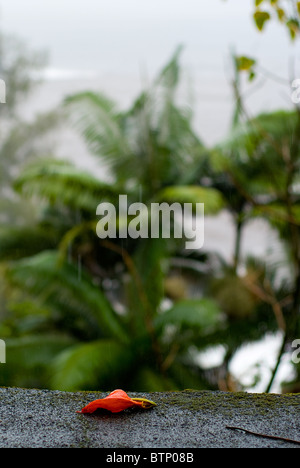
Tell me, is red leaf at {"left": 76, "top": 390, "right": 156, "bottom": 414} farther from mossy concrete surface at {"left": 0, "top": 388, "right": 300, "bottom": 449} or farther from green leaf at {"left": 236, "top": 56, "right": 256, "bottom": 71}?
green leaf at {"left": 236, "top": 56, "right": 256, "bottom": 71}

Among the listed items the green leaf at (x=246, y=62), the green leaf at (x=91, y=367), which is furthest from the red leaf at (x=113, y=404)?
the green leaf at (x=91, y=367)

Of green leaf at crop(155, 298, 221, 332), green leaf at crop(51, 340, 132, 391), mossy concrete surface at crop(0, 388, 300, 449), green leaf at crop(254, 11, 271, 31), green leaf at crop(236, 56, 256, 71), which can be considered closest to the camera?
mossy concrete surface at crop(0, 388, 300, 449)

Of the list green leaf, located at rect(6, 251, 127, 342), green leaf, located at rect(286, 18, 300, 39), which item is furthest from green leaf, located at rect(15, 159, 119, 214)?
green leaf, located at rect(286, 18, 300, 39)

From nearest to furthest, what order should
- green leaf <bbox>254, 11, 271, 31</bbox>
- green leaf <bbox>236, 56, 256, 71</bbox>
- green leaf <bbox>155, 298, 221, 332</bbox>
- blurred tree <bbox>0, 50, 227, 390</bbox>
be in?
green leaf <bbox>254, 11, 271, 31</bbox> → green leaf <bbox>236, 56, 256, 71</bbox> → green leaf <bbox>155, 298, 221, 332</bbox> → blurred tree <bbox>0, 50, 227, 390</bbox>

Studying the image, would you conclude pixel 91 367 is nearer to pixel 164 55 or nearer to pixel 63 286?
pixel 63 286

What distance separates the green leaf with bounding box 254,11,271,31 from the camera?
1649 millimetres

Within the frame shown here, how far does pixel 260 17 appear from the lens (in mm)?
1652

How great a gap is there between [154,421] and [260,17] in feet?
4.02

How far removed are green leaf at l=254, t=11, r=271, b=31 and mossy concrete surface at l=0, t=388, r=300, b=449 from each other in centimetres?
109

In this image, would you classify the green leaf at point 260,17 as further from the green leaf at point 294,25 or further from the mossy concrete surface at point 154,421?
the mossy concrete surface at point 154,421

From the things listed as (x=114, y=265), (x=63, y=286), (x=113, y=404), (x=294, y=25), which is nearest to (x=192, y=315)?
(x=63, y=286)

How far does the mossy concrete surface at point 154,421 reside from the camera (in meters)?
0.85

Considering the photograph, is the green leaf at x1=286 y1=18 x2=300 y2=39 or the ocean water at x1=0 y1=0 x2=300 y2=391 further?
the ocean water at x1=0 y1=0 x2=300 y2=391

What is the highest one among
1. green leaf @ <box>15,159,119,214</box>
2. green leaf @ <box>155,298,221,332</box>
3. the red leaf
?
green leaf @ <box>15,159,119,214</box>
